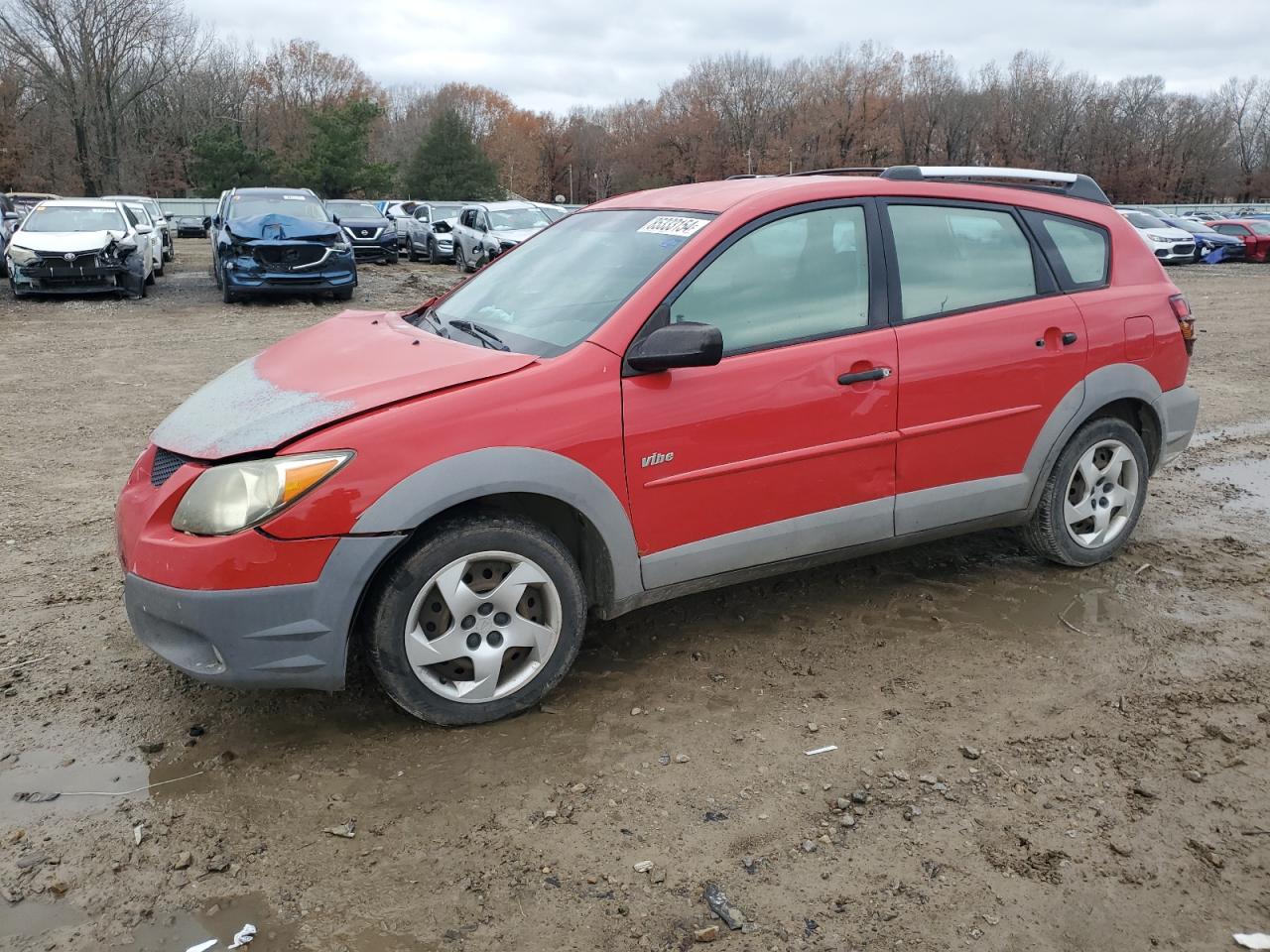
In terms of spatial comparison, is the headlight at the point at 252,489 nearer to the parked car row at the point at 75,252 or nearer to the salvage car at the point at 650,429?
the salvage car at the point at 650,429

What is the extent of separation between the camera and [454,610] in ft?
10.9

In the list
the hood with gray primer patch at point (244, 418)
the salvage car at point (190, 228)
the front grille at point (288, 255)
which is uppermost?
the salvage car at point (190, 228)

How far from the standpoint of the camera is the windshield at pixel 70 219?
53.2 ft

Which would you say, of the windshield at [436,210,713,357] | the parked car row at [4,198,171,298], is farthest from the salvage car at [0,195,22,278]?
the windshield at [436,210,713,357]

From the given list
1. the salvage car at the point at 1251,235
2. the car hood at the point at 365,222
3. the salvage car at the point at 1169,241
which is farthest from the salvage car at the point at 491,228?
the salvage car at the point at 1251,235

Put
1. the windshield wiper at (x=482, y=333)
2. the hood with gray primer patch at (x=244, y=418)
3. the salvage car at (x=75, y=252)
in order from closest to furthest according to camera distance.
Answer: the hood with gray primer patch at (x=244, y=418)
the windshield wiper at (x=482, y=333)
the salvage car at (x=75, y=252)

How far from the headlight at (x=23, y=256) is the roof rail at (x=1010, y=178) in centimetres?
1518

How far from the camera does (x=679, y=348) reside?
11.3 feet

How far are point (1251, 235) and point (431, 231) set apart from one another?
2328 centimetres

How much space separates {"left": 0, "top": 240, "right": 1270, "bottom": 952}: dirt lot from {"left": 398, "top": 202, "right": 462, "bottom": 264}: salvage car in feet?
67.8

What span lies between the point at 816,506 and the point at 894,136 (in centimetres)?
8716

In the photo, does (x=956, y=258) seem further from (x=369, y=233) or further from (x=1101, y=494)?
(x=369, y=233)

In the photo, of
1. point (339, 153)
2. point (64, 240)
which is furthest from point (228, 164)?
point (64, 240)

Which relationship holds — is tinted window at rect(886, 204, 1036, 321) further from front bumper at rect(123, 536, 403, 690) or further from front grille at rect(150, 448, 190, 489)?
front grille at rect(150, 448, 190, 489)
